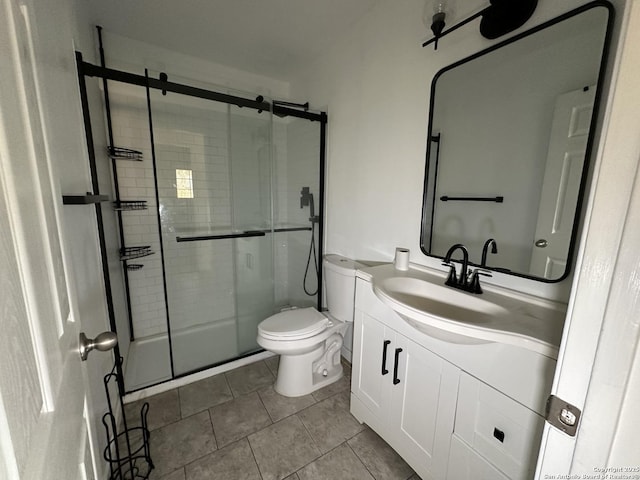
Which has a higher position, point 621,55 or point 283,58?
point 283,58

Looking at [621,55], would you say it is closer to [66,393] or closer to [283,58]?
[66,393]

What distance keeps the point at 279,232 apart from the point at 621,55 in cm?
229

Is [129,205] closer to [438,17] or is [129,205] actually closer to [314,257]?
[314,257]

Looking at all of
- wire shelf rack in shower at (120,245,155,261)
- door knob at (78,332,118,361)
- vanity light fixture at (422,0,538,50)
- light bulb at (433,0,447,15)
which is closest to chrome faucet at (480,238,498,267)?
vanity light fixture at (422,0,538,50)

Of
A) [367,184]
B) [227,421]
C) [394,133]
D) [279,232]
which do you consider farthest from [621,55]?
[279,232]

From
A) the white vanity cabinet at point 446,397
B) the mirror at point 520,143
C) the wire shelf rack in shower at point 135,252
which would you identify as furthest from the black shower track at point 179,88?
the white vanity cabinet at point 446,397

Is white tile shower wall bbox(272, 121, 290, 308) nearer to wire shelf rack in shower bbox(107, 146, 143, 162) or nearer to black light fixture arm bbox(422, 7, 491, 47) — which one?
wire shelf rack in shower bbox(107, 146, 143, 162)

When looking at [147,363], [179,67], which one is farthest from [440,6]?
[147,363]

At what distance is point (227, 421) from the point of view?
1.61 meters

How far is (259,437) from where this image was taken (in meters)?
1.51

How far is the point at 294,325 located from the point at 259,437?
2.14ft

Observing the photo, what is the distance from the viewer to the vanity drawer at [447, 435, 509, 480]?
37.7 inches

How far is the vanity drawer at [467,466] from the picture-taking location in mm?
958

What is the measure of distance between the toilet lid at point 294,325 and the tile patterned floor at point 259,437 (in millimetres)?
487
